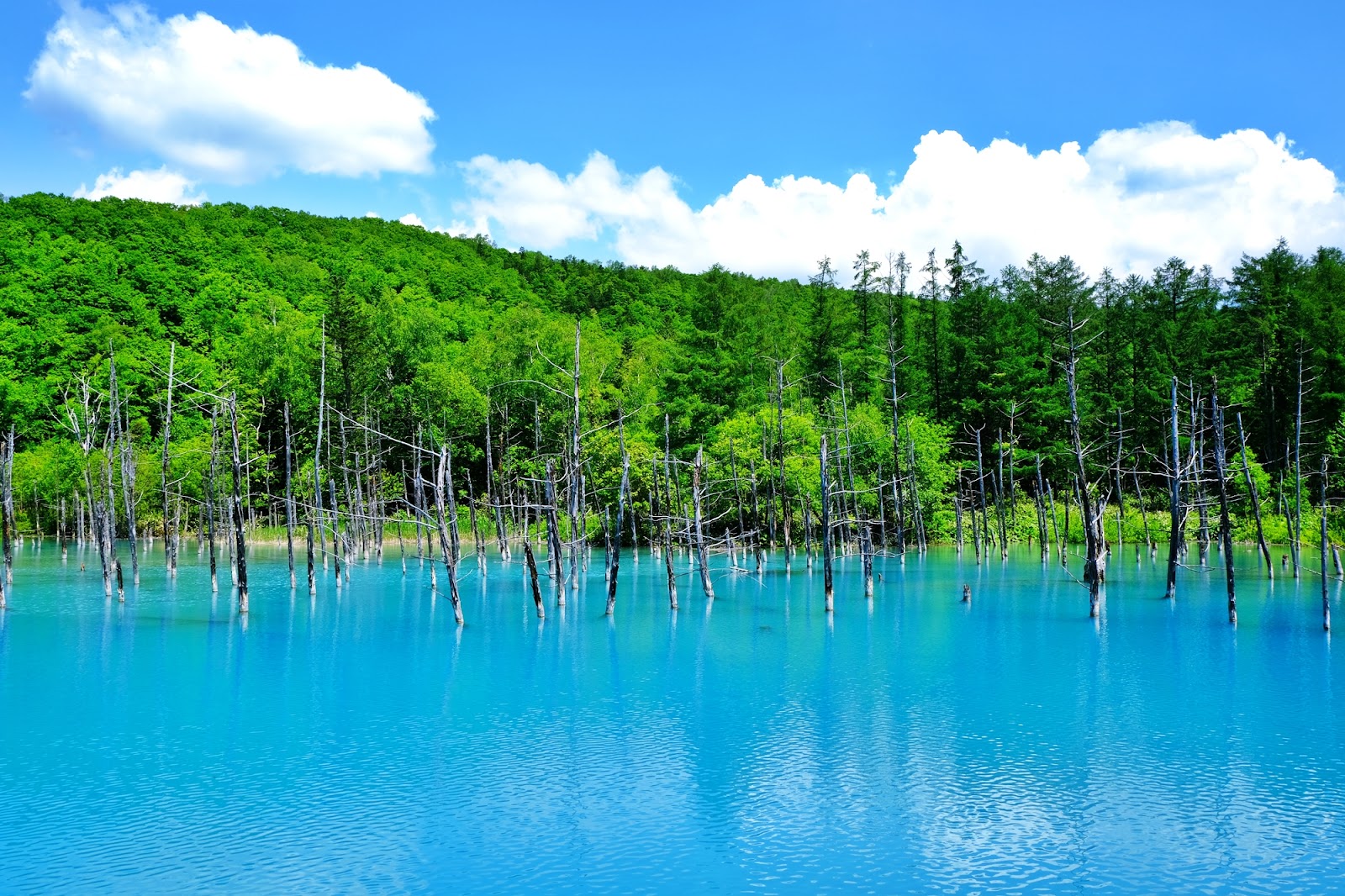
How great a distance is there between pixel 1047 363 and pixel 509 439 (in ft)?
110

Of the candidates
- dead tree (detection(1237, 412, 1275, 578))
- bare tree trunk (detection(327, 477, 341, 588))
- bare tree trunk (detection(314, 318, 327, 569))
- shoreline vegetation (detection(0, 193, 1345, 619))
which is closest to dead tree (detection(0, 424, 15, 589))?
shoreline vegetation (detection(0, 193, 1345, 619))

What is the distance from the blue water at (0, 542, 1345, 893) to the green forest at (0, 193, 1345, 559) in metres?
20.3

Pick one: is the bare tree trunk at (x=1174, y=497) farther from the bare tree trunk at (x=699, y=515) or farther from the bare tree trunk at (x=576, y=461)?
the bare tree trunk at (x=576, y=461)

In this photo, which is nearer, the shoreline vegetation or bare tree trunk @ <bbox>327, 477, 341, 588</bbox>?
bare tree trunk @ <bbox>327, 477, 341, 588</bbox>

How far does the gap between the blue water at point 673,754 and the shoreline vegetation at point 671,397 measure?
55.4 feet

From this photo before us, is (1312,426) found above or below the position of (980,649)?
above

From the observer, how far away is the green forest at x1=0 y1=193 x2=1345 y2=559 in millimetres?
48969

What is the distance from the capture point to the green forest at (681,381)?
49.0 meters

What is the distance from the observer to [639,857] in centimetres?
1085

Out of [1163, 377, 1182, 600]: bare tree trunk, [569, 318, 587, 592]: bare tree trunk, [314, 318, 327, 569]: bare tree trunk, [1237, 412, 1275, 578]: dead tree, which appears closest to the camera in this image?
[569, 318, 587, 592]: bare tree trunk

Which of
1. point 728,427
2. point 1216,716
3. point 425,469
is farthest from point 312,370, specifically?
point 1216,716

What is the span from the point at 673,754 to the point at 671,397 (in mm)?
44371

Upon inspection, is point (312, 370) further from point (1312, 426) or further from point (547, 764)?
point (1312, 426)

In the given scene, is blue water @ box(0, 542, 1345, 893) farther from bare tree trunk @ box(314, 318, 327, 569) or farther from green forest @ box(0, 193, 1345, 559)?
green forest @ box(0, 193, 1345, 559)
